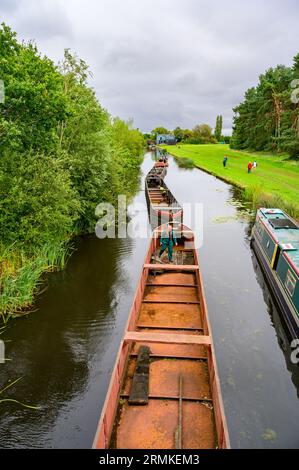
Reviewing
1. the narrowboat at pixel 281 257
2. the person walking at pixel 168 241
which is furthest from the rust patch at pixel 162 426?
the person walking at pixel 168 241

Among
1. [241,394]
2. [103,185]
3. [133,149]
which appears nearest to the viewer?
[241,394]

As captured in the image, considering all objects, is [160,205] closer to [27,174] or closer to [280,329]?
[27,174]

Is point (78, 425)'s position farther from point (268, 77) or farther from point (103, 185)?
point (268, 77)

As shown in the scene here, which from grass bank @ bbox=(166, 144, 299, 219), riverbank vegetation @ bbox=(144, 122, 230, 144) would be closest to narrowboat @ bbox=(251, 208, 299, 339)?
grass bank @ bbox=(166, 144, 299, 219)

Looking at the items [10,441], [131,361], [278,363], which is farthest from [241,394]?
[10,441]

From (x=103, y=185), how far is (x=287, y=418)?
19385mm

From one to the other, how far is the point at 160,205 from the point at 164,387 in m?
23.8

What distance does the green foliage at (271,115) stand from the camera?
173 feet

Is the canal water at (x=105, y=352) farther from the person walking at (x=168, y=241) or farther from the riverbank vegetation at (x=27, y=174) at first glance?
the person walking at (x=168, y=241)

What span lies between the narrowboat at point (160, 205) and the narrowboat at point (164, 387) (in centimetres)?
1285

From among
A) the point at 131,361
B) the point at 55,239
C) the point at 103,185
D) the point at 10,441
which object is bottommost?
the point at 10,441

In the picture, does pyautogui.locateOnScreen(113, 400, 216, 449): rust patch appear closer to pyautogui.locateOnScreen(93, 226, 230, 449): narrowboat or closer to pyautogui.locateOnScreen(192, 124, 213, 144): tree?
pyautogui.locateOnScreen(93, 226, 230, 449): narrowboat

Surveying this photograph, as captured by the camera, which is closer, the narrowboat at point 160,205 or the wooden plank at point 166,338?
the wooden plank at point 166,338

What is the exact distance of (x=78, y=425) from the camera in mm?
9203
